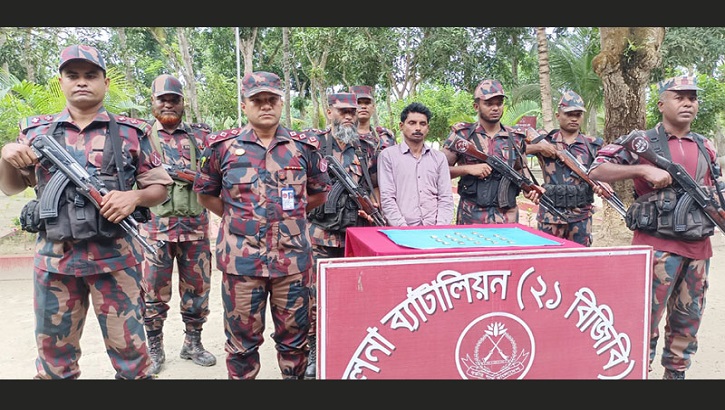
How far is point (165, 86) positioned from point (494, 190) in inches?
106

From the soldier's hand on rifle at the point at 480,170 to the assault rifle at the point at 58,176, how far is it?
279cm

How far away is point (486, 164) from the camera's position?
438 cm

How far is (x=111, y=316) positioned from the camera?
8.97 ft

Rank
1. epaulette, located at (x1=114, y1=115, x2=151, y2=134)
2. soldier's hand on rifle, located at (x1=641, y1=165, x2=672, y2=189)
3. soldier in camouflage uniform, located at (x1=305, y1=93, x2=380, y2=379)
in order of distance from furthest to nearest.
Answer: soldier in camouflage uniform, located at (x1=305, y1=93, x2=380, y2=379)
soldier's hand on rifle, located at (x1=641, y1=165, x2=672, y2=189)
epaulette, located at (x1=114, y1=115, x2=151, y2=134)

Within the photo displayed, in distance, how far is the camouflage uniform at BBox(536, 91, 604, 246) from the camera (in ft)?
15.5

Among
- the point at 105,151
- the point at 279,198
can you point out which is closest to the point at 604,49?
the point at 279,198

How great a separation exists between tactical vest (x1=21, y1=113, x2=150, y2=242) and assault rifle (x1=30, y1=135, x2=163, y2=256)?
0.14ft

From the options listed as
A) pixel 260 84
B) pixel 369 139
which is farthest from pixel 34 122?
pixel 369 139

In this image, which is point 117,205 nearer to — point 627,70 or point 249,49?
point 627,70

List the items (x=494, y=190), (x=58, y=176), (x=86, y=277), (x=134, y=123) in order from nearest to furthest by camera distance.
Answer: (x=58, y=176) < (x=86, y=277) < (x=134, y=123) < (x=494, y=190)

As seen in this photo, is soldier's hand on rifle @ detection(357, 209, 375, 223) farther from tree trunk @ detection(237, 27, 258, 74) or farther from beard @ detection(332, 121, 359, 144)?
tree trunk @ detection(237, 27, 258, 74)

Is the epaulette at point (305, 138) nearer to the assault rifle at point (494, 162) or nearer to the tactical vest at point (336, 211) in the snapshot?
the tactical vest at point (336, 211)

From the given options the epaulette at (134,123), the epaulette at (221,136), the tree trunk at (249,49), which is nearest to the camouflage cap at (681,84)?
the epaulette at (221,136)

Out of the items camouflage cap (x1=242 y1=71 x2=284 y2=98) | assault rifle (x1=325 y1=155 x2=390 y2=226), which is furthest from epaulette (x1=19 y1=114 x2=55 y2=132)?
assault rifle (x1=325 y1=155 x2=390 y2=226)
